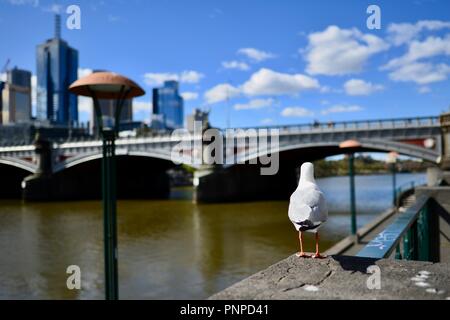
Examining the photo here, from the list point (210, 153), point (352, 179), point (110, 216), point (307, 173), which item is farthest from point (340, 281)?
point (210, 153)

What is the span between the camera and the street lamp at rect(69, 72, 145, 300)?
18.3 feet

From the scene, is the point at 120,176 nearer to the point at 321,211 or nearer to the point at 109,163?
the point at 109,163

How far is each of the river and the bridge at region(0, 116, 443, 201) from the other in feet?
20.8

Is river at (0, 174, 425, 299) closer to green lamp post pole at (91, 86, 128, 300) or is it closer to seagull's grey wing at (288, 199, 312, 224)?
green lamp post pole at (91, 86, 128, 300)

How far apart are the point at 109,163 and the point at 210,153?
32.4 meters

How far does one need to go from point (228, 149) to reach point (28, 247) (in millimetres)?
22664

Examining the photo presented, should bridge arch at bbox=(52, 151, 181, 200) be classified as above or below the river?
above

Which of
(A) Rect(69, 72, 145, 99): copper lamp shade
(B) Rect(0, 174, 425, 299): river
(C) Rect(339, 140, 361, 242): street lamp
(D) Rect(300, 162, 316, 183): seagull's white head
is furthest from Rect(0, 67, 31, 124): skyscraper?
(D) Rect(300, 162, 316, 183): seagull's white head

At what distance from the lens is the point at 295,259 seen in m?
3.10

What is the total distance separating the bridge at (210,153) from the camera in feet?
103

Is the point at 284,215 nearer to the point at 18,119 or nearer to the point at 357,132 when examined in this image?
the point at 357,132

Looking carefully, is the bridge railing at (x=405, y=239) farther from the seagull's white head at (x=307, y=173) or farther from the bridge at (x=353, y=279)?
the seagull's white head at (x=307, y=173)
